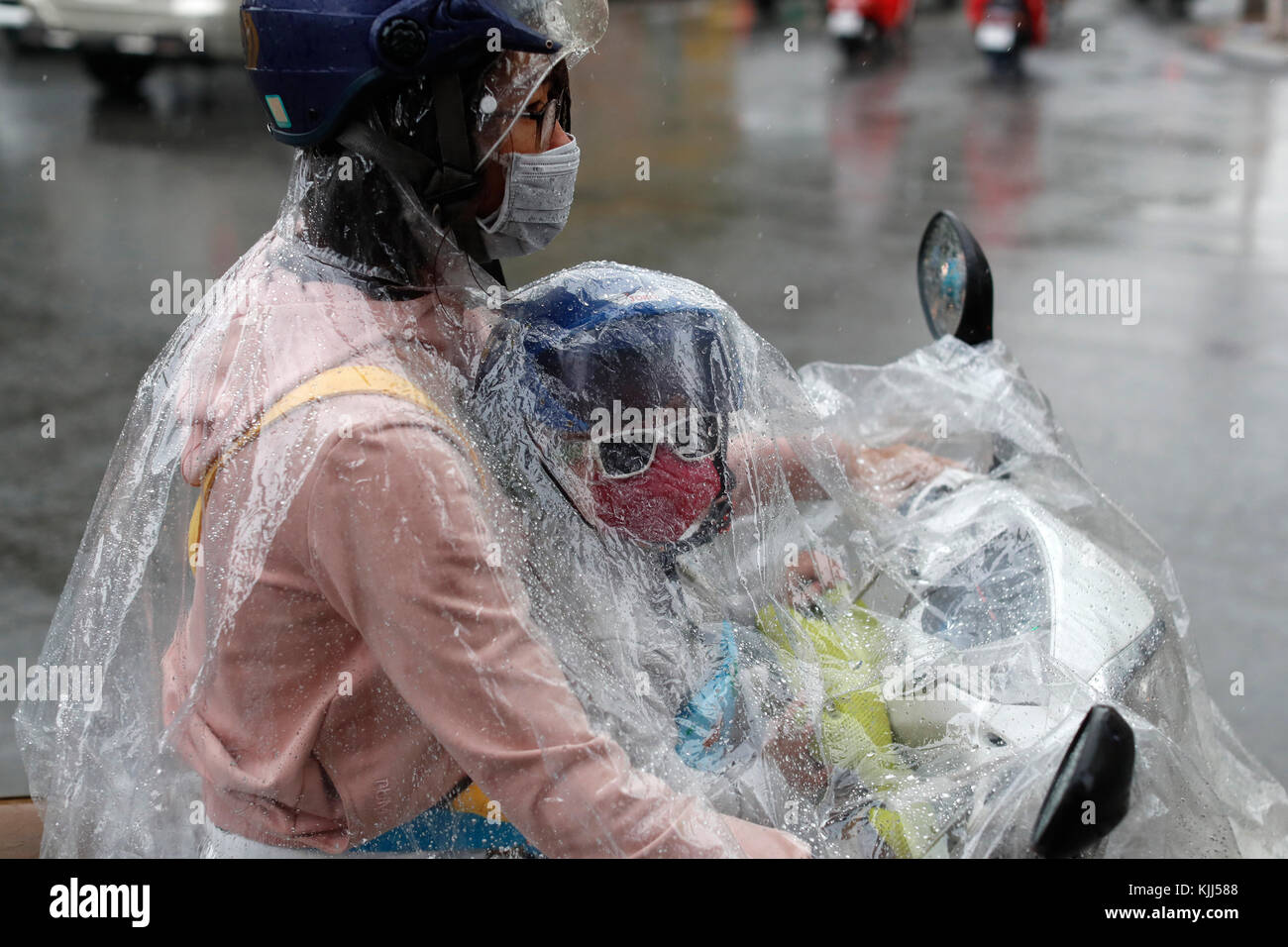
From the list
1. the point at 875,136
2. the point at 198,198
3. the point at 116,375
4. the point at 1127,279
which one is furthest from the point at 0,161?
the point at 1127,279

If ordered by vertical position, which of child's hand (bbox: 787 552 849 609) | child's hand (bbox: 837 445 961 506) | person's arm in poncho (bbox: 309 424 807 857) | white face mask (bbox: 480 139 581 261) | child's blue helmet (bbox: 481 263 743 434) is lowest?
child's hand (bbox: 837 445 961 506)

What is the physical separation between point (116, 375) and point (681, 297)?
432cm

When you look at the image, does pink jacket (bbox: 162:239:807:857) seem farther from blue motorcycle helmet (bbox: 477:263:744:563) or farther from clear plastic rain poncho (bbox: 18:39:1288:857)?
blue motorcycle helmet (bbox: 477:263:744:563)

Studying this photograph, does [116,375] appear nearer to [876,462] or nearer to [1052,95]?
[876,462]

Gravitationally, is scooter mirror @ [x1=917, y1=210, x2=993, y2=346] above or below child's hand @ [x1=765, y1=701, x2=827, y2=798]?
above

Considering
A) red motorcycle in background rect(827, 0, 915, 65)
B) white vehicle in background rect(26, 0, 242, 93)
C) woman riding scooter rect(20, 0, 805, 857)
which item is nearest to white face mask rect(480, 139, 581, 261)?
woman riding scooter rect(20, 0, 805, 857)

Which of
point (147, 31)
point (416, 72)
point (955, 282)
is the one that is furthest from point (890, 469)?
point (147, 31)

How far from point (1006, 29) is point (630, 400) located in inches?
414

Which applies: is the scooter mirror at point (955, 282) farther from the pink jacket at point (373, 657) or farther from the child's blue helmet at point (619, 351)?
the pink jacket at point (373, 657)

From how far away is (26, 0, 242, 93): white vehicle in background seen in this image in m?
9.63

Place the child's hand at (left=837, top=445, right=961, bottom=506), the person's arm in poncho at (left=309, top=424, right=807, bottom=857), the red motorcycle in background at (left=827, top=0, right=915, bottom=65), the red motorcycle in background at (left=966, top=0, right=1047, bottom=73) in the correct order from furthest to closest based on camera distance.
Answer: the red motorcycle in background at (left=827, top=0, right=915, bottom=65) → the red motorcycle in background at (left=966, top=0, right=1047, bottom=73) → the child's hand at (left=837, top=445, right=961, bottom=506) → the person's arm in poncho at (left=309, top=424, right=807, bottom=857)

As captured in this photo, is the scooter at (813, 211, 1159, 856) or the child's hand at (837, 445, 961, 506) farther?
the child's hand at (837, 445, 961, 506)

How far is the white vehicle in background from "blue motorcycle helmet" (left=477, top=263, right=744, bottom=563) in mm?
8850

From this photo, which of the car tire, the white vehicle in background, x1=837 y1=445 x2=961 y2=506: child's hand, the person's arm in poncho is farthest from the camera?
the car tire
